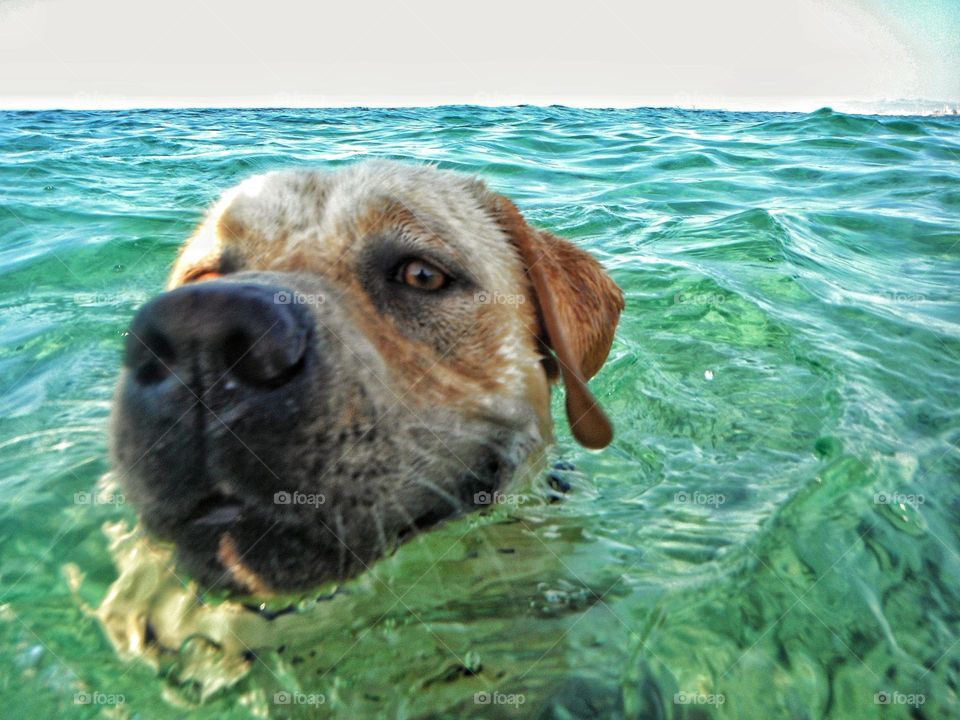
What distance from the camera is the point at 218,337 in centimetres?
185

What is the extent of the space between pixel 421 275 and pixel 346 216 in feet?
1.30

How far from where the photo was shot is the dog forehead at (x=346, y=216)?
9.27ft

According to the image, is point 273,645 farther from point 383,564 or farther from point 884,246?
point 884,246

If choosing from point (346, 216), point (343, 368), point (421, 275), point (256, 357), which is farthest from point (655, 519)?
point (256, 357)

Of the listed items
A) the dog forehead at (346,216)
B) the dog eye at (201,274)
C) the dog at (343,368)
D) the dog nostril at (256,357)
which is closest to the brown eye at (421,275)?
the dog at (343,368)

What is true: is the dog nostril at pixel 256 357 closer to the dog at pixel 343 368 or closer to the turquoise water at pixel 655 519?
the dog at pixel 343 368

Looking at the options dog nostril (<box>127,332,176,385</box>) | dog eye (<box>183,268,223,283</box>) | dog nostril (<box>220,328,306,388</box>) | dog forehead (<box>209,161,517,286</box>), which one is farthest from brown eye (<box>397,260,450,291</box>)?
dog nostril (<box>127,332,176,385</box>)

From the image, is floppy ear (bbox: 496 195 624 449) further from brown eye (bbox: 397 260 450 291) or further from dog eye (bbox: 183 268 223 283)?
dog eye (bbox: 183 268 223 283)

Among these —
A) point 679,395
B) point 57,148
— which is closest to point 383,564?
point 679,395

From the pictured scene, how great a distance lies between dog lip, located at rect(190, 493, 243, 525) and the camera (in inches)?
76.0

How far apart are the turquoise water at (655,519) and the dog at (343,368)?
353 millimetres

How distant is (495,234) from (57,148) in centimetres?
1141

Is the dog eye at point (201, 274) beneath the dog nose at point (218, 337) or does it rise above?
beneath

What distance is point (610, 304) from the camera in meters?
3.48
